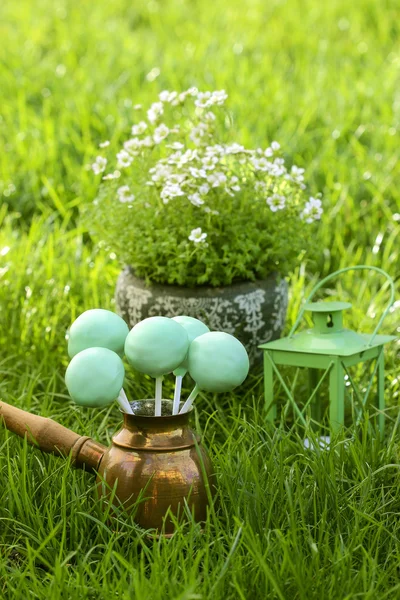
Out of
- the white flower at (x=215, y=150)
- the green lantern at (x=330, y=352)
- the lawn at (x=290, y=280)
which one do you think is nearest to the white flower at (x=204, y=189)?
the white flower at (x=215, y=150)

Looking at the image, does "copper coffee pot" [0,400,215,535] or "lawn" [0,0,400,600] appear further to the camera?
"copper coffee pot" [0,400,215,535]

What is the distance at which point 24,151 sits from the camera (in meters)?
4.39

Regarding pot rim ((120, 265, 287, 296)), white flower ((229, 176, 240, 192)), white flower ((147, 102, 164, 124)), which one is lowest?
pot rim ((120, 265, 287, 296))

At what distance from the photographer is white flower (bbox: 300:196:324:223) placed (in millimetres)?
2668

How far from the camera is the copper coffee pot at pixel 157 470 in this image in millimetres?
1749

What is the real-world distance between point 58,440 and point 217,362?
1.47 feet

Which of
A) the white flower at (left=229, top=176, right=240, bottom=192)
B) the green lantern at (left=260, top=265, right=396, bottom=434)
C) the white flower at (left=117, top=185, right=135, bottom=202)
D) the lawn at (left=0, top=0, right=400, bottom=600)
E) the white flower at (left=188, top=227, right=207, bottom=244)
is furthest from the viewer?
the white flower at (left=117, top=185, right=135, bottom=202)

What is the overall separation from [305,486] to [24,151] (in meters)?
3.00

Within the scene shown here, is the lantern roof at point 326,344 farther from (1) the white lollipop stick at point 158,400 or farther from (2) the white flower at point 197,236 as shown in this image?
(1) the white lollipop stick at point 158,400

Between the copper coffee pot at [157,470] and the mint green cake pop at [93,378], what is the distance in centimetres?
11

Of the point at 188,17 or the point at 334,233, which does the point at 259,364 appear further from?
the point at 188,17

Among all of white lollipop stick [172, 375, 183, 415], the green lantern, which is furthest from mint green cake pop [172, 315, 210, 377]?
the green lantern

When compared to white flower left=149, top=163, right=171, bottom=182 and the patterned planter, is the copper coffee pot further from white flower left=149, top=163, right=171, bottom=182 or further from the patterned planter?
white flower left=149, top=163, right=171, bottom=182

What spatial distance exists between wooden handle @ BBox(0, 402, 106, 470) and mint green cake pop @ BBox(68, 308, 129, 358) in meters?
0.20
